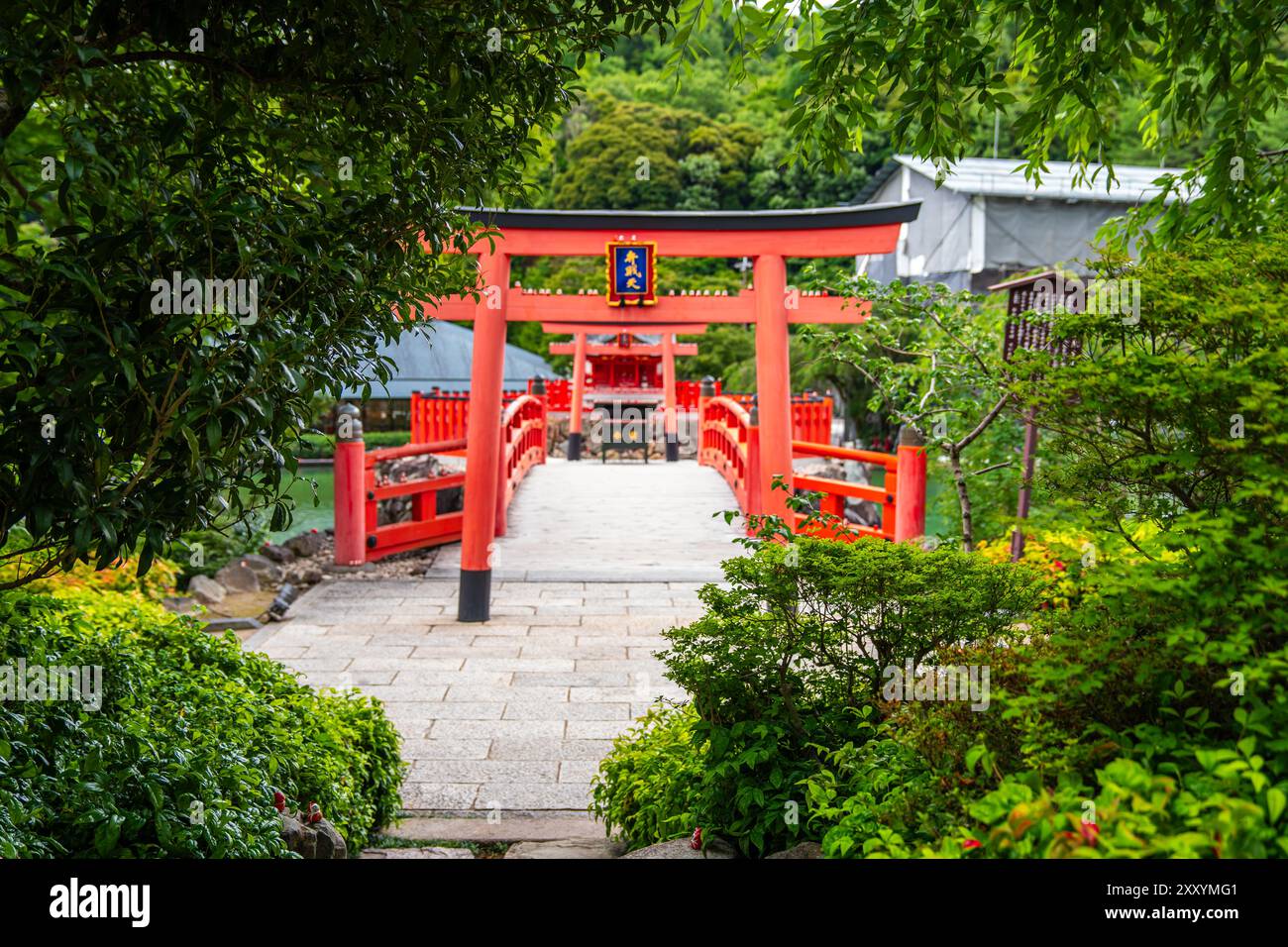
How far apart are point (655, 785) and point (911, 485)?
561cm

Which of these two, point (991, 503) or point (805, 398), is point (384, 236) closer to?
point (991, 503)

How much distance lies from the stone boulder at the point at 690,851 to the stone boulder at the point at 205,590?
7767mm

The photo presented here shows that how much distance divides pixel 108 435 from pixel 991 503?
10316 mm

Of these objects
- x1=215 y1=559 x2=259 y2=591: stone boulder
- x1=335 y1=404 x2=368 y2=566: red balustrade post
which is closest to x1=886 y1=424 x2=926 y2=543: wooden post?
x1=335 y1=404 x2=368 y2=566: red balustrade post

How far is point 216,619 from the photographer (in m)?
8.71

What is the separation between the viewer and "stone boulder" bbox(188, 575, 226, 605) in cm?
987

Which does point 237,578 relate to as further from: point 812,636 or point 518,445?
point 812,636

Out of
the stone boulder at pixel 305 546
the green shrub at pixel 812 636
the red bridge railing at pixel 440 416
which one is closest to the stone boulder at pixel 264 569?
the stone boulder at pixel 305 546

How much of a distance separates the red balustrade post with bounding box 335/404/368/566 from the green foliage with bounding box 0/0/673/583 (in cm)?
634

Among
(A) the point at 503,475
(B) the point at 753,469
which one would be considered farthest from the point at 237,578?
(B) the point at 753,469

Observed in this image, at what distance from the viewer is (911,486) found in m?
8.70

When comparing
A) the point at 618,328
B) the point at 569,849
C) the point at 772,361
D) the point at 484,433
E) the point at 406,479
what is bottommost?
the point at 569,849

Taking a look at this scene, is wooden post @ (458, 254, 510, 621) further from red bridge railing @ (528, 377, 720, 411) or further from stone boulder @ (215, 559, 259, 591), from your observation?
red bridge railing @ (528, 377, 720, 411)

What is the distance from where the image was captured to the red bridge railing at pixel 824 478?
8.69 metres
